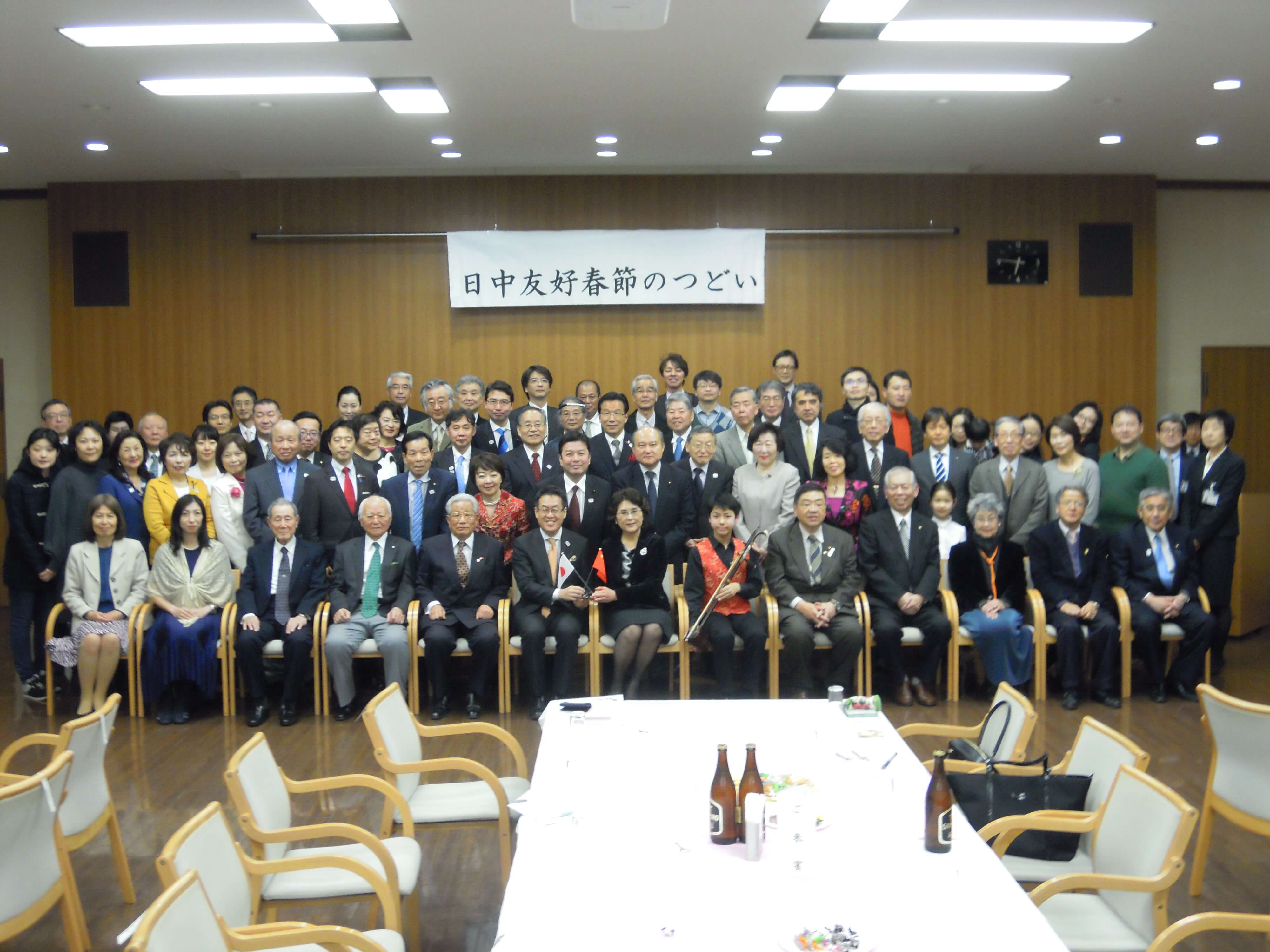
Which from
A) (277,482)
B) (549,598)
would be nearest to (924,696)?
(549,598)

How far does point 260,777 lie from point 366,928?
84 cm

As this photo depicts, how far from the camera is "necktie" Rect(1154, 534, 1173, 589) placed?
646cm

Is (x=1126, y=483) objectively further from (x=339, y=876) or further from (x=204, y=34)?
(x=204, y=34)

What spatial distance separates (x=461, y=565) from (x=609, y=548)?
909 millimetres

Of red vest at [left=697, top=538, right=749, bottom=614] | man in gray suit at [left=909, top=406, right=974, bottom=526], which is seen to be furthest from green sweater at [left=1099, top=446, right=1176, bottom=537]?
red vest at [left=697, top=538, right=749, bottom=614]

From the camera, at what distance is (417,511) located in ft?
21.9

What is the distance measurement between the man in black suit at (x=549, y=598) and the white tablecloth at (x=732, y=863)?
2.54 metres

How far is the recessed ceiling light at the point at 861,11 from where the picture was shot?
5.19 m

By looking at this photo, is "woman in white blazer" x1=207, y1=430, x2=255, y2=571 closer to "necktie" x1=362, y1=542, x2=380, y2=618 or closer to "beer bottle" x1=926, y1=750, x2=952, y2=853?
"necktie" x1=362, y1=542, x2=380, y2=618

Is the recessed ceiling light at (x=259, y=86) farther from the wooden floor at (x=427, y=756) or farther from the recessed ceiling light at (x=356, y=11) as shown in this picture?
the wooden floor at (x=427, y=756)

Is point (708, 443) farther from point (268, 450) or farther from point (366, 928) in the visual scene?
point (366, 928)

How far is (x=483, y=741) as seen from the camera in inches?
228

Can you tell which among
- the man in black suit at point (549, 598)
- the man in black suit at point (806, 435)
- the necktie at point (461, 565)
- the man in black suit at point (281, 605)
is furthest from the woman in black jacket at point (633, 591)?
the man in black suit at point (281, 605)

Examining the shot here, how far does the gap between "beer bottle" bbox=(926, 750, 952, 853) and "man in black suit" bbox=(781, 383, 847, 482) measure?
171 inches
